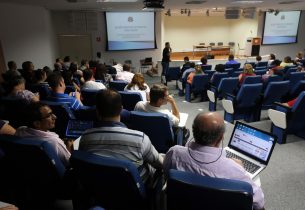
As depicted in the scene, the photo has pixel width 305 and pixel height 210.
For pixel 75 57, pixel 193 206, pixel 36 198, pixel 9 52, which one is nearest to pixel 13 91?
pixel 36 198

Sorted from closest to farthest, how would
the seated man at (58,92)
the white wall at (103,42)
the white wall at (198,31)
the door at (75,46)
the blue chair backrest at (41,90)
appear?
the seated man at (58,92) < the blue chair backrest at (41,90) < the white wall at (103,42) < the door at (75,46) < the white wall at (198,31)

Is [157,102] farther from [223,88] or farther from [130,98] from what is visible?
[223,88]

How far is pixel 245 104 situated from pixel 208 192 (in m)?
3.77

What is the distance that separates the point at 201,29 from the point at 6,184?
15.7m

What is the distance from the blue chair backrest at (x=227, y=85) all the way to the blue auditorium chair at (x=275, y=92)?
Answer: 2.57 ft

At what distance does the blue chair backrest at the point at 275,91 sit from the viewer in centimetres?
469

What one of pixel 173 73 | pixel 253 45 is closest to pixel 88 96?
pixel 173 73

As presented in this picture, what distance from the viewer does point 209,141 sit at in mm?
1590

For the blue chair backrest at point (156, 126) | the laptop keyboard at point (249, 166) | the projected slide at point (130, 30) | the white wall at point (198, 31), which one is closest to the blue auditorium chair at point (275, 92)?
the blue chair backrest at point (156, 126)

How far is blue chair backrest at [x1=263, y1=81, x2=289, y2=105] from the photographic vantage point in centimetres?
469

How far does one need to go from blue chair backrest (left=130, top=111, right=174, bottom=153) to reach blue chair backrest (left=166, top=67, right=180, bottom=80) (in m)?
5.73

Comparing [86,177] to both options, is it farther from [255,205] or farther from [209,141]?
[255,205]

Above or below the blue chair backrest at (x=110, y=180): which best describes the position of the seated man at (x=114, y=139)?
above

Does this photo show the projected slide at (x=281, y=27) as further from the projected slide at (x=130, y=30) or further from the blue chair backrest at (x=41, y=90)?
the blue chair backrest at (x=41, y=90)
